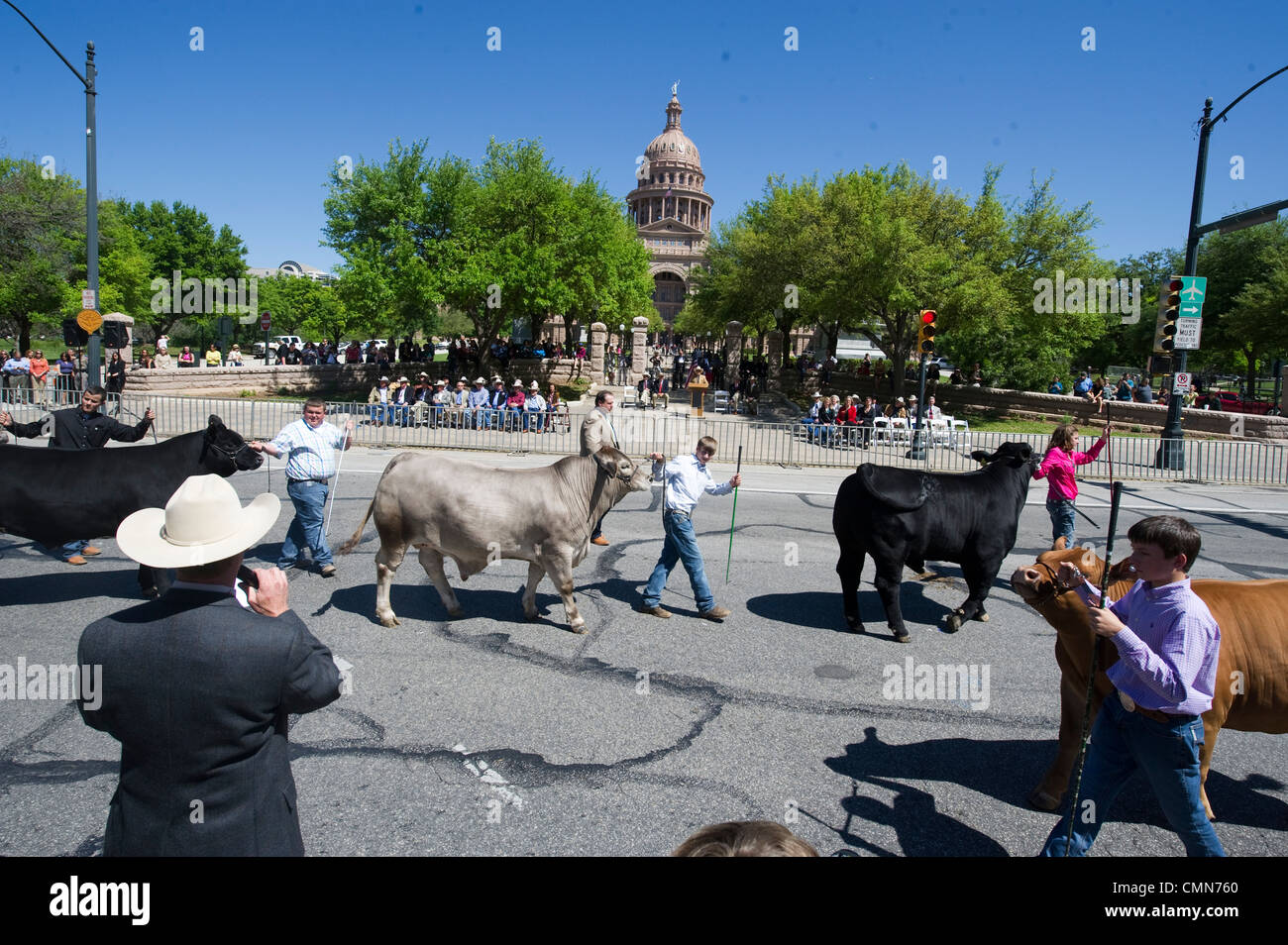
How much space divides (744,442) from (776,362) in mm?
20679

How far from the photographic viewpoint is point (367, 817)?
4.40 m

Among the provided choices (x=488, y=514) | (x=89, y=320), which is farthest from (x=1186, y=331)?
(x=89, y=320)

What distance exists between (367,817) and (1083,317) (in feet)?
107

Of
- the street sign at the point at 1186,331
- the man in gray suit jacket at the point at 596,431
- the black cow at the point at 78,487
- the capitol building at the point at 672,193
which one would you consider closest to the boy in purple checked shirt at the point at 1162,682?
the man in gray suit jacket at the point at 596,431

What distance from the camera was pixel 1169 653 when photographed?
341 centimetres

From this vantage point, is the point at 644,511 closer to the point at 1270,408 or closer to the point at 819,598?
the point at 819,598

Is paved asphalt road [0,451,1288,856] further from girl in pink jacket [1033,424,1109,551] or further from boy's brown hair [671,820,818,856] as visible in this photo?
boy's brown hair [671,820,818,856]

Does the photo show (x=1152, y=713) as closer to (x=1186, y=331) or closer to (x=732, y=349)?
(x=1186, y=331)

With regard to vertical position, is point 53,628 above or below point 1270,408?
below

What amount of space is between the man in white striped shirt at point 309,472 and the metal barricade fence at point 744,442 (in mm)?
10723

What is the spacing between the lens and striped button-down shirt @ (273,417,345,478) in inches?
335

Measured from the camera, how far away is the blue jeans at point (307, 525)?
8.54 m

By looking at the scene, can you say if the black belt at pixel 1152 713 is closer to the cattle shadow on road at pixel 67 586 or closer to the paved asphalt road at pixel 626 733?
the paved asphalt road at pixel 626 733
